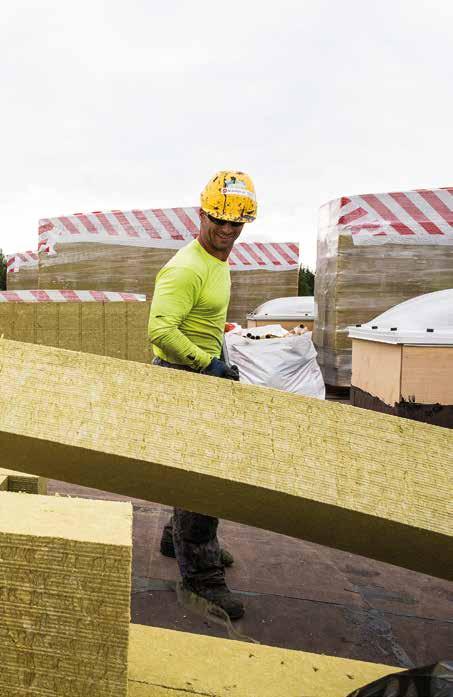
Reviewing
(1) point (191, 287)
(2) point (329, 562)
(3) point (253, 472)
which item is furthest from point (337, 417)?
(2) point (329, 562)

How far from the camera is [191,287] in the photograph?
115 inches

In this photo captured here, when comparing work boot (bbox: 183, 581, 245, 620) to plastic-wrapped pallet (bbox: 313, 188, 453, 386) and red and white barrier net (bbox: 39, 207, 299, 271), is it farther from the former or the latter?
red and white barrier net (bbox: 39, 207, 299, 271)

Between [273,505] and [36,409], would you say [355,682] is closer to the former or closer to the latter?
[273,505]

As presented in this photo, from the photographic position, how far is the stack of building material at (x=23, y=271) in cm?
1382

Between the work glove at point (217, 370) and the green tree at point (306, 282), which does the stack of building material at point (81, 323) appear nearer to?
the work glove at point (217, 370)

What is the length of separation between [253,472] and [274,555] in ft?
8.51

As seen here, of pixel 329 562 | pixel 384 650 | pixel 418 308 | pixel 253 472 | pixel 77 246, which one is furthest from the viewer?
pixel 77 246

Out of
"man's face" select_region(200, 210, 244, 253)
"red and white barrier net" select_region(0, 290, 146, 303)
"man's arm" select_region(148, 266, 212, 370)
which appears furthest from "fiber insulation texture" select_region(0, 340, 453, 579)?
"red and white barrier net" select_region(0, 290, 146, 303)

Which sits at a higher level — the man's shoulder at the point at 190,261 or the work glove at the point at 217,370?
the man's shoulder at the point at 190,261

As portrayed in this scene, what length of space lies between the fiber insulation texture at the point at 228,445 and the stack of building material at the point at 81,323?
6.52 meters

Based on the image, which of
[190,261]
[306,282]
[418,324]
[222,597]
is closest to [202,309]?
[190,261]

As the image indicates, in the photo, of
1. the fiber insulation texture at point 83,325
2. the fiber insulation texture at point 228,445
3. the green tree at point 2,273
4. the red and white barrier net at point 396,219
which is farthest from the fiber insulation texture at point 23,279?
the green tree at point 2,273

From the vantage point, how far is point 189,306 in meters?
2.97

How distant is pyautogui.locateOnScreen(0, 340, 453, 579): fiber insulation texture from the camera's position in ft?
3.96
